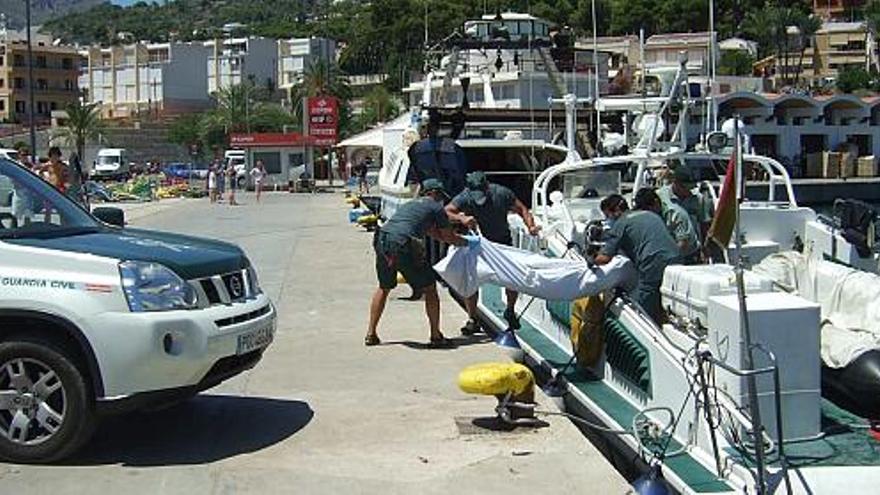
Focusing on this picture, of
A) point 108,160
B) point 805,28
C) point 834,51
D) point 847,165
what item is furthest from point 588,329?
point 834,51

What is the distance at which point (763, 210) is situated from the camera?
32.9ft

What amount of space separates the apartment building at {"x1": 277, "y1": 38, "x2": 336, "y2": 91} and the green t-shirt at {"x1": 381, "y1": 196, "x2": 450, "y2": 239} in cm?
15761

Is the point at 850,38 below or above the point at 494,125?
above

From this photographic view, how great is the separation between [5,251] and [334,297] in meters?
8.07

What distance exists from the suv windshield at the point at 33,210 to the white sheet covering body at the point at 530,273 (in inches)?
103

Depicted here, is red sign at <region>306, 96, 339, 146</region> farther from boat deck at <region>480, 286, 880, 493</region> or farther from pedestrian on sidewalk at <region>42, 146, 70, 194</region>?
boat deck at <region>480, 286, 880, 493</region>

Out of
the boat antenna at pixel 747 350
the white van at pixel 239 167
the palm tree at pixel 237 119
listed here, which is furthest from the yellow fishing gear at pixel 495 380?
the palm tree at pixel 237 119

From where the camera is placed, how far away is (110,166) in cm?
7800

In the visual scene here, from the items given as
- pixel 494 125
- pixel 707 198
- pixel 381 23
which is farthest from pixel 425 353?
pixel 381 23

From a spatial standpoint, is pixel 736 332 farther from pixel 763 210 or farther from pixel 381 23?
pixel 381 23

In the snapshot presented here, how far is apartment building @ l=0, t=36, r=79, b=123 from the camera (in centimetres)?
13875

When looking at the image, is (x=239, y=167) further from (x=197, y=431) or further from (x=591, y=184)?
(x=197, y=431)

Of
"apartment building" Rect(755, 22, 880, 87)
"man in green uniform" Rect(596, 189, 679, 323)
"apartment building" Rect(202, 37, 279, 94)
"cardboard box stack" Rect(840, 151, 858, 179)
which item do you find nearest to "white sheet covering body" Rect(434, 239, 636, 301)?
"man in green uniform" Rect(596, 189, 679, 323)

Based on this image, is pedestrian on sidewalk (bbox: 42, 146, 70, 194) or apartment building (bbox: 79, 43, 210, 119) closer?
pedestrian on sidewalk (bbox: 42, 146, 70, 194)
